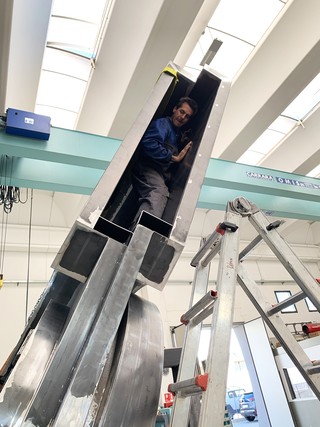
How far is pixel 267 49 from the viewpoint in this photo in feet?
16.6

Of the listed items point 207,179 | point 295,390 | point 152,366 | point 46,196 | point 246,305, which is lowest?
point 152,366

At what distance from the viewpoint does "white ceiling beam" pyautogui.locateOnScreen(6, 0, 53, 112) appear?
421 centimetres

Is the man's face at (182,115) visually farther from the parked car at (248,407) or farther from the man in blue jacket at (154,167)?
the parked car at (248,407)

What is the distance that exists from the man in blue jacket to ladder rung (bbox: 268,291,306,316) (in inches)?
38.0

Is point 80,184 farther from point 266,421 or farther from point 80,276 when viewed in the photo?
point 266,421

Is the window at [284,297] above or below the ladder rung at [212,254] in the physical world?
above

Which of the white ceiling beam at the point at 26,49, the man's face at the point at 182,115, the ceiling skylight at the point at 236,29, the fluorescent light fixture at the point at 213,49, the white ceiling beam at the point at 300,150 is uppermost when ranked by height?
the white ceiling beam at the point at 300,150

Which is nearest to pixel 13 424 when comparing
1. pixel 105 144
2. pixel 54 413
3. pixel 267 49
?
pixel 54 413

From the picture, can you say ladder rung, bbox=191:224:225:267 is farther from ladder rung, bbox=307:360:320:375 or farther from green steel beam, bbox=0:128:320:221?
green steel beam, bbox=0:128:320:221

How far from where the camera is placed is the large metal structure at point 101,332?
1.01 m

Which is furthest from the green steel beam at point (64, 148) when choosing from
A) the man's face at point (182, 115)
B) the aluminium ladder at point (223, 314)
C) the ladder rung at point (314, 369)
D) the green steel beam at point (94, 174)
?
the ladder rung at point (314, 369)

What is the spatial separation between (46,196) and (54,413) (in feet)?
28.0

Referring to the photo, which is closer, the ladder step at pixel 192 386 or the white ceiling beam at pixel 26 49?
the ladder step at pixel 192 386

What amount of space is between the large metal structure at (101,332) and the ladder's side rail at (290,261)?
1.84 ft
